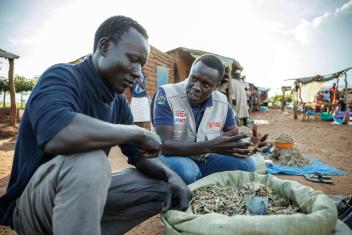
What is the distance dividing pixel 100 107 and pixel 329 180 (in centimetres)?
391

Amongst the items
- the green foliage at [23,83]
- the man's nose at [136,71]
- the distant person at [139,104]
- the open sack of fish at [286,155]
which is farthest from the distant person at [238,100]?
the green foliage at [23,83]

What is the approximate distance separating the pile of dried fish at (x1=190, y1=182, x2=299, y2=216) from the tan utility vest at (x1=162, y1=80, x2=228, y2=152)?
656mm

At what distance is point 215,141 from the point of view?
2.20 meters

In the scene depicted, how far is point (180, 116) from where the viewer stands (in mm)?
2521

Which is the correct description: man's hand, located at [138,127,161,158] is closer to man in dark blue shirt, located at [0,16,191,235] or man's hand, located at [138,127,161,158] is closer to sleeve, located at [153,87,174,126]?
man in dark blue shirt, located at [0,16,191,235]

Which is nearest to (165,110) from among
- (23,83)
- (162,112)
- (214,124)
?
(162,112)

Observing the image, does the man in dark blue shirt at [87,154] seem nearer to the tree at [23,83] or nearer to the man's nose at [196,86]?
the man's nose at [196,86]

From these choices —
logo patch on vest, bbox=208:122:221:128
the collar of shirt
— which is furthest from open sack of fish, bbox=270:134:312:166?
the collar of shirt

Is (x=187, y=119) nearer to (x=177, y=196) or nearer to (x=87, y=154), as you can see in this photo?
(x=177, y=196)

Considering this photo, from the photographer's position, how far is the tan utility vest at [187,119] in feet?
8.29

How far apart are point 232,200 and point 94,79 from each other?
4.27ft

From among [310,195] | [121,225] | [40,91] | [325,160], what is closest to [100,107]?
[40,91]

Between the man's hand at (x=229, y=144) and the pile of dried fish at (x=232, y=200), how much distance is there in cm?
31

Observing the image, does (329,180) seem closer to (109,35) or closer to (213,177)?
(213,177)
